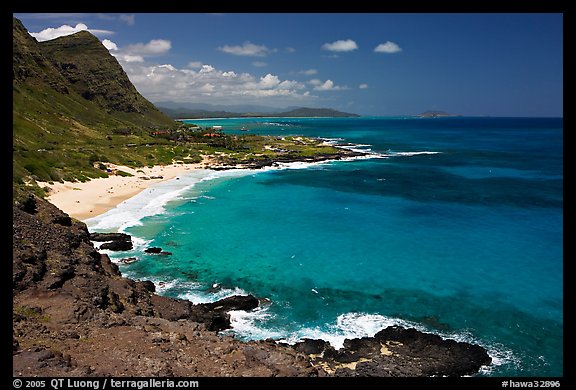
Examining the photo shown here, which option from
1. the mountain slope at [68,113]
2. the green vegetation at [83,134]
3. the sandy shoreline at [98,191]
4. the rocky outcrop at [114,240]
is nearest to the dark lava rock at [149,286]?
the rocky outcrop at [114,240]

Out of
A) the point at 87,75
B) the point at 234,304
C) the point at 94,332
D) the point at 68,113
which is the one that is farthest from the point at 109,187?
the point at 87,75

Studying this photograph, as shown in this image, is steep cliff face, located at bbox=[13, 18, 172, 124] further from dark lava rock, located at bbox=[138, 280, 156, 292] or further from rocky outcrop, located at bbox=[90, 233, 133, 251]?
dark lava rock, located at bbox=[138, 280, 156, 292]

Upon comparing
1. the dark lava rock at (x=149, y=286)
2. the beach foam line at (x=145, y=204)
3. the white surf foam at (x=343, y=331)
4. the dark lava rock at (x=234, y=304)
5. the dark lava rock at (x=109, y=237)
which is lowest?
the white surf foam at (x=343, y=331)

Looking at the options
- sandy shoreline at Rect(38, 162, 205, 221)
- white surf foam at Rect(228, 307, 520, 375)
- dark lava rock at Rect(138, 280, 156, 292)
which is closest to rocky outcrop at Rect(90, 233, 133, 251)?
sandy shoreline at Rect(38, 162, 205, 221)

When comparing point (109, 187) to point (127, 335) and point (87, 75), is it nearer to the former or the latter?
point (127, 335)

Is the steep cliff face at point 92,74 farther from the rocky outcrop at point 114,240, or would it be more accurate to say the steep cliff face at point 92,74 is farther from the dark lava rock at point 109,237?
the rocky outcrop at point 114,240
